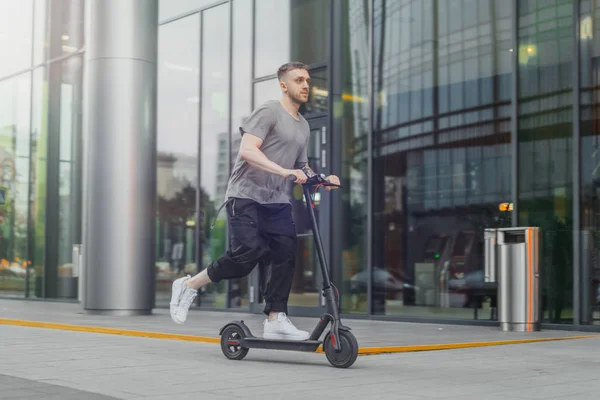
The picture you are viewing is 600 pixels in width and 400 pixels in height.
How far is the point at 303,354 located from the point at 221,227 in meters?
8.21

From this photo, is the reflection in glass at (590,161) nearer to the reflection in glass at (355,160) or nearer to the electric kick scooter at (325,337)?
the reflection in glass at (355,160)

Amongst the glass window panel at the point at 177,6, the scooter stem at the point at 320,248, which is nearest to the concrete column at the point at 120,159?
the glass window panel at the point at 177,6

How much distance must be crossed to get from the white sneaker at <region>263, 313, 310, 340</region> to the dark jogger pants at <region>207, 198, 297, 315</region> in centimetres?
7

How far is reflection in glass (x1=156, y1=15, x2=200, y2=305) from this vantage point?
1500 centimetres

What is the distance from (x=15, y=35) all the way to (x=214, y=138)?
7.84m

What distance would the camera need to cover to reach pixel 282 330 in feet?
18.9

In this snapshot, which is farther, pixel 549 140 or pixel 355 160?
pixel 355 160

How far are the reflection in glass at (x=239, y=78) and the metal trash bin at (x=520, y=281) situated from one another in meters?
5.52

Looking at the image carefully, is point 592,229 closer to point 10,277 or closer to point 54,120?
point 54,120

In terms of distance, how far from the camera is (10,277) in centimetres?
1972

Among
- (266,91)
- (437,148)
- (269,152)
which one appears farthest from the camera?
(266,91)

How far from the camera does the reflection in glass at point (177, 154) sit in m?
15.0

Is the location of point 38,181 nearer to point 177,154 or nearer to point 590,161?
point 177,154

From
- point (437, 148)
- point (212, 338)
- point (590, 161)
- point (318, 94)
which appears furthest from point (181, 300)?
point (318, 94)
